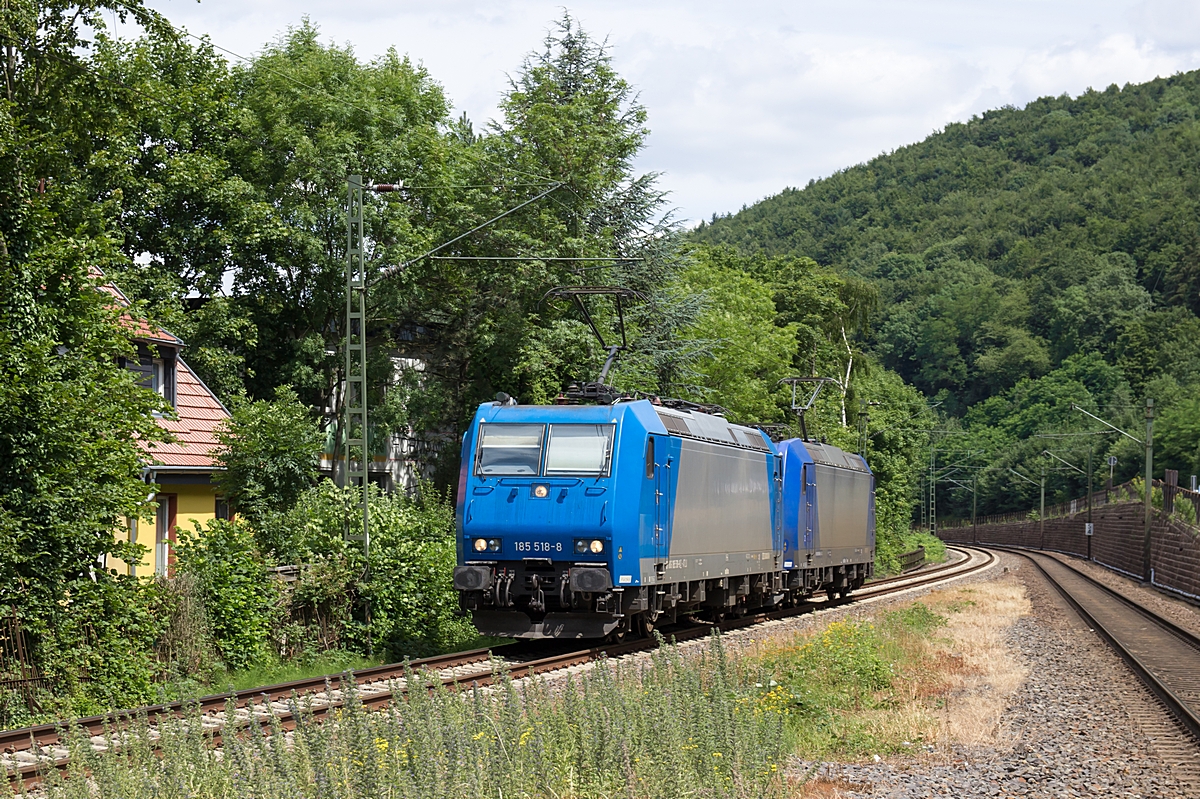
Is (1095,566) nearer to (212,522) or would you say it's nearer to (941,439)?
(941,439)

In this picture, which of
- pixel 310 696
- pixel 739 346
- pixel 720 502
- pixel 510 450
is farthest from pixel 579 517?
pixel 739 346

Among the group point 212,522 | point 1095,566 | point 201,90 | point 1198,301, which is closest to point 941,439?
Result: point 1198,301

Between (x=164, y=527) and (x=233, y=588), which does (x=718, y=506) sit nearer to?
(x=233, y=588)

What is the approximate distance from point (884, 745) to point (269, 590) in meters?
10.00

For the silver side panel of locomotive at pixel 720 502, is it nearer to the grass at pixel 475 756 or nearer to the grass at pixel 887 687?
the grass at pixel 887 687

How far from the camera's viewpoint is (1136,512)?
6094 centimetres

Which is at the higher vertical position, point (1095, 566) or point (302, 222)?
point (302, 222)

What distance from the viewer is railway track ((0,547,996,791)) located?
8.73 metres

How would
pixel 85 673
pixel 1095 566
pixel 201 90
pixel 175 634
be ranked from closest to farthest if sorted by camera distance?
pixel 85 673, pixel 175 634, pixel 201 90, pixel 1095 566

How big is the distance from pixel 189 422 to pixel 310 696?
19998mm

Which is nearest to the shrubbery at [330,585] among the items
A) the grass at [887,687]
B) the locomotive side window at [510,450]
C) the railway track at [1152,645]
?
the locomotive side window at [510,450]

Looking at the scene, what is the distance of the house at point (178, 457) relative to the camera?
26005 millimetres

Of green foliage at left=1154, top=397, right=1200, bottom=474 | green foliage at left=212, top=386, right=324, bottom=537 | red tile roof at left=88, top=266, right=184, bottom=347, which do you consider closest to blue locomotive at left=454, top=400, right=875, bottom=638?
red tile roof at left=88, top=266, right=184, bottom=347

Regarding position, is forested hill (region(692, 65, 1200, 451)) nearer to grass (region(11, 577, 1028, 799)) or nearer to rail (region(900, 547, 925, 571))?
rail (region(900, 547, 925, 571))
